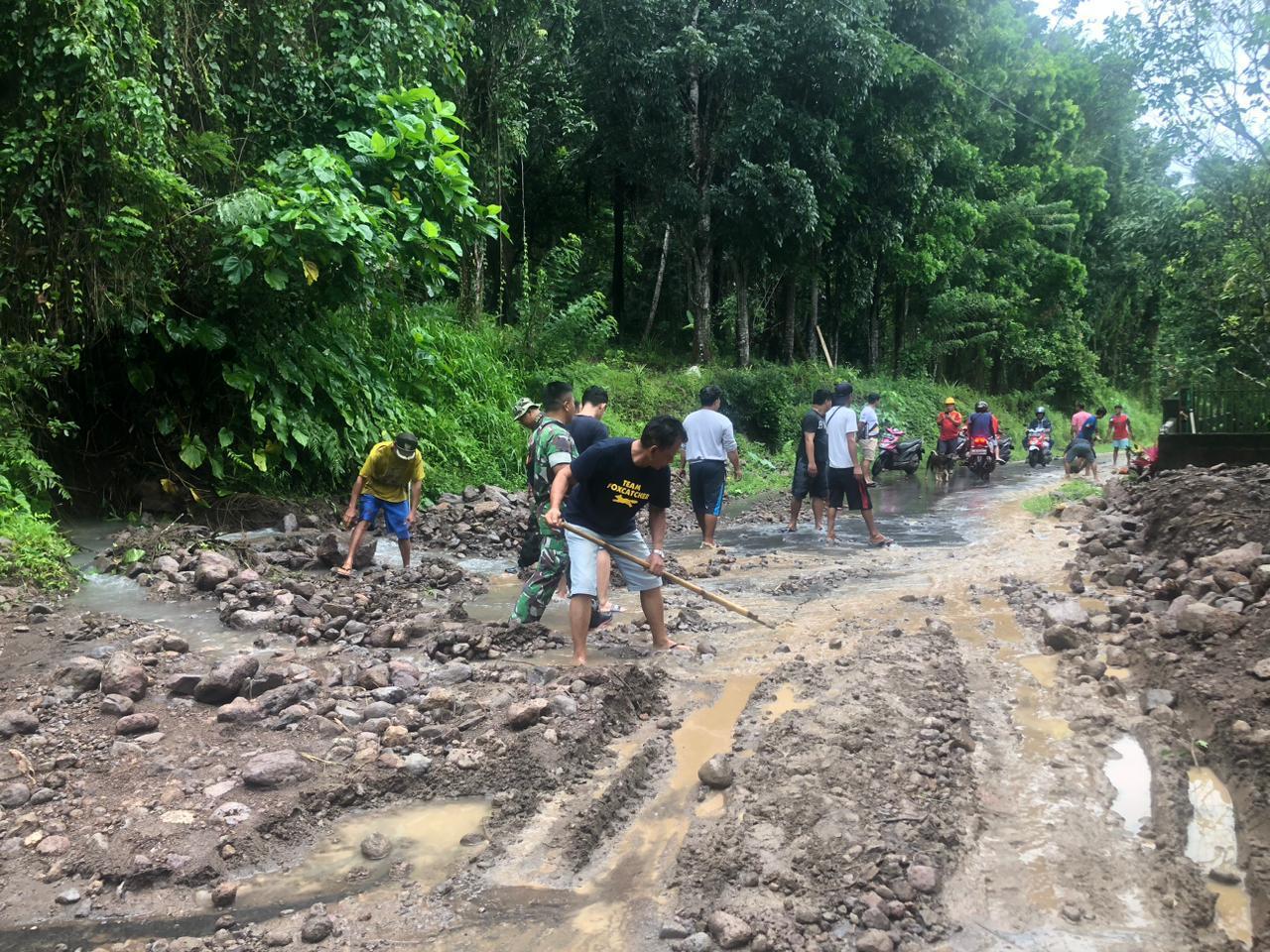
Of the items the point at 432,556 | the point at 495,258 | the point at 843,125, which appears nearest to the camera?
the point at 432,556

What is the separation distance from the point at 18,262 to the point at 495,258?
15496 millimetres

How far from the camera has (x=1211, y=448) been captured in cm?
1145

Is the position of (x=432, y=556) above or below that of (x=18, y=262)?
below

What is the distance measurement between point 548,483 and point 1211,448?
9026mm

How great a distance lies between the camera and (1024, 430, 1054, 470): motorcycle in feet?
74.5

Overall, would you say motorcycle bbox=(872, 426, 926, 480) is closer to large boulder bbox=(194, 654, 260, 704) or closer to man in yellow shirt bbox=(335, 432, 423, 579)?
man in yellow shirt bbox=(335, 432, 423, 579)

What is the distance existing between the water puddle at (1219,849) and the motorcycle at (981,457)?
1538 cm

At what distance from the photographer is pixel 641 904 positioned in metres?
3.20

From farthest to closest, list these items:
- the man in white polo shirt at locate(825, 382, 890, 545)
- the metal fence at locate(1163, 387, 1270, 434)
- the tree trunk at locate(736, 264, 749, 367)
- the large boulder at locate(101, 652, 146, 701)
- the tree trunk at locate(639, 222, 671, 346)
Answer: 1. the tree trunk at locate(639, 222, 671, 346)
2. the tree trunk at locate(736, 264, 749, 367)
3. the metal fence at locate(1163, 387, 1270, 434)
4. the man in white polo shirt at locate(825, 382, 890, 545)
5. the large boulder at locate(101, 652, 146, 701)

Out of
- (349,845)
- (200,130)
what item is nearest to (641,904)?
(349,845)

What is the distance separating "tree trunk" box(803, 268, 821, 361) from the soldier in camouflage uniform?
18.0m

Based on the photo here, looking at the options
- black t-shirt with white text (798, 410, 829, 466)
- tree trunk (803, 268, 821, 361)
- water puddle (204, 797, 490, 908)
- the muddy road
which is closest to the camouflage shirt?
the muddy road

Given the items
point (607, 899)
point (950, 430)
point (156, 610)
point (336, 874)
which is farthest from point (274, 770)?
point (950, 430)

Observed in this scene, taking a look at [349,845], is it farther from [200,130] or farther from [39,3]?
[200,130]
